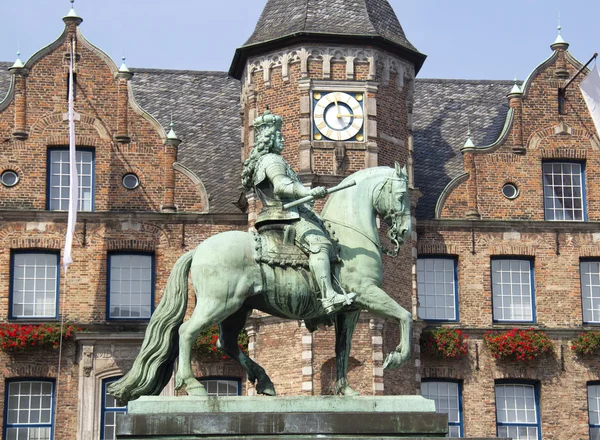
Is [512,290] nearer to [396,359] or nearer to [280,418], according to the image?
[396,359]

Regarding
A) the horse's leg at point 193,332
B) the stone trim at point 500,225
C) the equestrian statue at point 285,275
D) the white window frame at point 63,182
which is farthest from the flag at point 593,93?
the horse's leg at point 193,332

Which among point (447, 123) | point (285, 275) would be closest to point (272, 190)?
point (285, 275)

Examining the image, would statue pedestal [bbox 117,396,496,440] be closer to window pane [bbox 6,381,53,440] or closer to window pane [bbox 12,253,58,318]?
window pane [bbox 6,381,53,440]

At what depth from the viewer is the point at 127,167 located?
34.8 m

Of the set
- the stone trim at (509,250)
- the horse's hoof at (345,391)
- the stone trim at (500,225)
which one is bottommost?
the horse's hoof at (345,391)

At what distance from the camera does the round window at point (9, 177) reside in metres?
34.3

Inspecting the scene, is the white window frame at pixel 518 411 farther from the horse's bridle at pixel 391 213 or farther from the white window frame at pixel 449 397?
the horse's bridle at pixel 391 213

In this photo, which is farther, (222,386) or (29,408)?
(222,386)

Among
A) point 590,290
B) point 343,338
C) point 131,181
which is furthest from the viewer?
point 590,290

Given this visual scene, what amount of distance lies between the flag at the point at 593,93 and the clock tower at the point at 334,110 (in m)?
4.09

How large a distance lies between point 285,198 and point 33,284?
17061mm

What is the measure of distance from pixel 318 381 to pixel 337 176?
4620mm

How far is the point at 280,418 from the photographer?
16625 millimetres

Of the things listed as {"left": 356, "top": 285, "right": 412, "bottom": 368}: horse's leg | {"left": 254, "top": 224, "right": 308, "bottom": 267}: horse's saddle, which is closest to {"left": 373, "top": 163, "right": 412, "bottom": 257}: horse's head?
{"left": 356, "top": 285, "right": 412, "bottom": 368}: horse's leg
